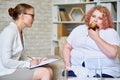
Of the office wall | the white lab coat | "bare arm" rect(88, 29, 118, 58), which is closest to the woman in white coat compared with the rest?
the white lab coat

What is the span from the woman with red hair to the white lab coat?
0.47 meters

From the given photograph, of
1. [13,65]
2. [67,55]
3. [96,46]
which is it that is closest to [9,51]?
[13,65]

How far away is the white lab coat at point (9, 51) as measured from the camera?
2.25m

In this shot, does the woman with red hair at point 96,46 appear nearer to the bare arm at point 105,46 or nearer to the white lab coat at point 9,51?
the bare arm at point 105,46

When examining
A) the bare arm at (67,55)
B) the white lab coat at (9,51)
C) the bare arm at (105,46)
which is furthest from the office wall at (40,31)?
the bare arm at (105,46)

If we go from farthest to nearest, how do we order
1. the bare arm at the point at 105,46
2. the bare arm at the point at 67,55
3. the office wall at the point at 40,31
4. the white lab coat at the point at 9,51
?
the office wall at the point at 40,31, the white lab coat at the point at 9,51, the bare arm at the point at 67,55, the bare arm at the point at 105,46

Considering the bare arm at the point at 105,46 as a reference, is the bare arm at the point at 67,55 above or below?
below

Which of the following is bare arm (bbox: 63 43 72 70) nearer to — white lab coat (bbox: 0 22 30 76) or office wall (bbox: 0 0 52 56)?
white lab coat (bbox: 0 22 30 76)

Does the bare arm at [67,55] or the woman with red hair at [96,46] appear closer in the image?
the woman with red hair at [96,46]

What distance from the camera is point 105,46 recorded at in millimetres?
1910

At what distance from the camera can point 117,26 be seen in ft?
12.6

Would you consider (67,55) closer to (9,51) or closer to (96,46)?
(96,46)

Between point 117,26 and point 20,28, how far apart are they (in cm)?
187

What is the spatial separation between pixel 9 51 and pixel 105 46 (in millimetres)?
862
